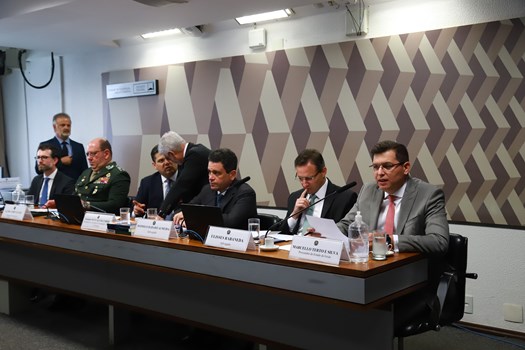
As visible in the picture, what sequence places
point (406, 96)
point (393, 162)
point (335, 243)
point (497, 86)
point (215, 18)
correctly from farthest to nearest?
point (215, 18)
point (406, 96)
point (497, 86)
point (393, 162)
point (335, 243)

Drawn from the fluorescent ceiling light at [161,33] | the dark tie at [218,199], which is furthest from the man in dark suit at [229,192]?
the fluorescent ceiling light at [161,33]

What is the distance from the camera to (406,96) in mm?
3742

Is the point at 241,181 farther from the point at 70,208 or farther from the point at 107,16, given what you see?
the point at 107,16

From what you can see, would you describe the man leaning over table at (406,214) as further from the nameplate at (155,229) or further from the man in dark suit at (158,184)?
the man in dark suit at (158,184)

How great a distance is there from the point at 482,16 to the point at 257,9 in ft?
5.19

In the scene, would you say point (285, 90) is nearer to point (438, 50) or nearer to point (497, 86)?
point (438, 50)

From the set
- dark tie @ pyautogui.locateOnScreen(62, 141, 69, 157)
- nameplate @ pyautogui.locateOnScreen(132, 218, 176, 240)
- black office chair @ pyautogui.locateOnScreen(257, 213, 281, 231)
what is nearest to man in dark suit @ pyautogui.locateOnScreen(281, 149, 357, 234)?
black office chair @ pyautogui.locateOnScreen(257, 213, 281, 231)

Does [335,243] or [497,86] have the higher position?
[497,86]

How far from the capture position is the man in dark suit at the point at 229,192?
3014mm

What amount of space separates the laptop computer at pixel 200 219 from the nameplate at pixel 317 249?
49 cm

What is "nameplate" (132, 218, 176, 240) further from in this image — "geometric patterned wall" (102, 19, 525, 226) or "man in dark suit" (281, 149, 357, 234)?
"geometric patterned wall" (102, 19, 525, 226)

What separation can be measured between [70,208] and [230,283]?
1.42 m

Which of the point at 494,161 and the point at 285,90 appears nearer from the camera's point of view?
A: the point at 494,161

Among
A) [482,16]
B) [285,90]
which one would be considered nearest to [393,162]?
[482,16]
